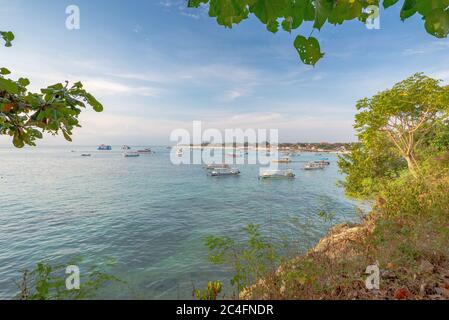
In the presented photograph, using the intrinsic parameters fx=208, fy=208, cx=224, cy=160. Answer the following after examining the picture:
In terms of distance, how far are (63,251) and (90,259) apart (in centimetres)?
303

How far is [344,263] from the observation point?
454cm

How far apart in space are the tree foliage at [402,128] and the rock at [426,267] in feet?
31.4

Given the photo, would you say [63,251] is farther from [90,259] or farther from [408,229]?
[408,229]

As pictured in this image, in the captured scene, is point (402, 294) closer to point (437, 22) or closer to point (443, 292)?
point (443, 292)

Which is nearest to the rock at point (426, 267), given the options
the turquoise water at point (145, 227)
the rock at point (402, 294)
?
the rock at point (402, 294)

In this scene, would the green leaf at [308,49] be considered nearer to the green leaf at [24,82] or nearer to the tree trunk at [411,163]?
the green leaf at [24,82]

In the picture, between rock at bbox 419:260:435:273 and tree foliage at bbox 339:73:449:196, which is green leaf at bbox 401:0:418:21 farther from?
tree foliage at bbox 339:73:449:196

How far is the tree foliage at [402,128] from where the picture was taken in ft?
40.8

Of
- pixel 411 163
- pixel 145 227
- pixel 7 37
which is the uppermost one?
pixel 7 37

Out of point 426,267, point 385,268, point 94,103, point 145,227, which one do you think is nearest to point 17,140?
point 94,103

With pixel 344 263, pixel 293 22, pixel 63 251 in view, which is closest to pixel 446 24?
pixel 293 22

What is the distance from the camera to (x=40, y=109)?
1589 millimetres

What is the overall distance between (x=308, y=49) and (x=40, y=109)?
194 centimetres

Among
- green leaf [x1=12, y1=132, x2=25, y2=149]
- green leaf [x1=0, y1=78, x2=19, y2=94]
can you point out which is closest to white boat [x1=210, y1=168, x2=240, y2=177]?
green leaf [x1=12, y1=132, x2=25, y2=149]
